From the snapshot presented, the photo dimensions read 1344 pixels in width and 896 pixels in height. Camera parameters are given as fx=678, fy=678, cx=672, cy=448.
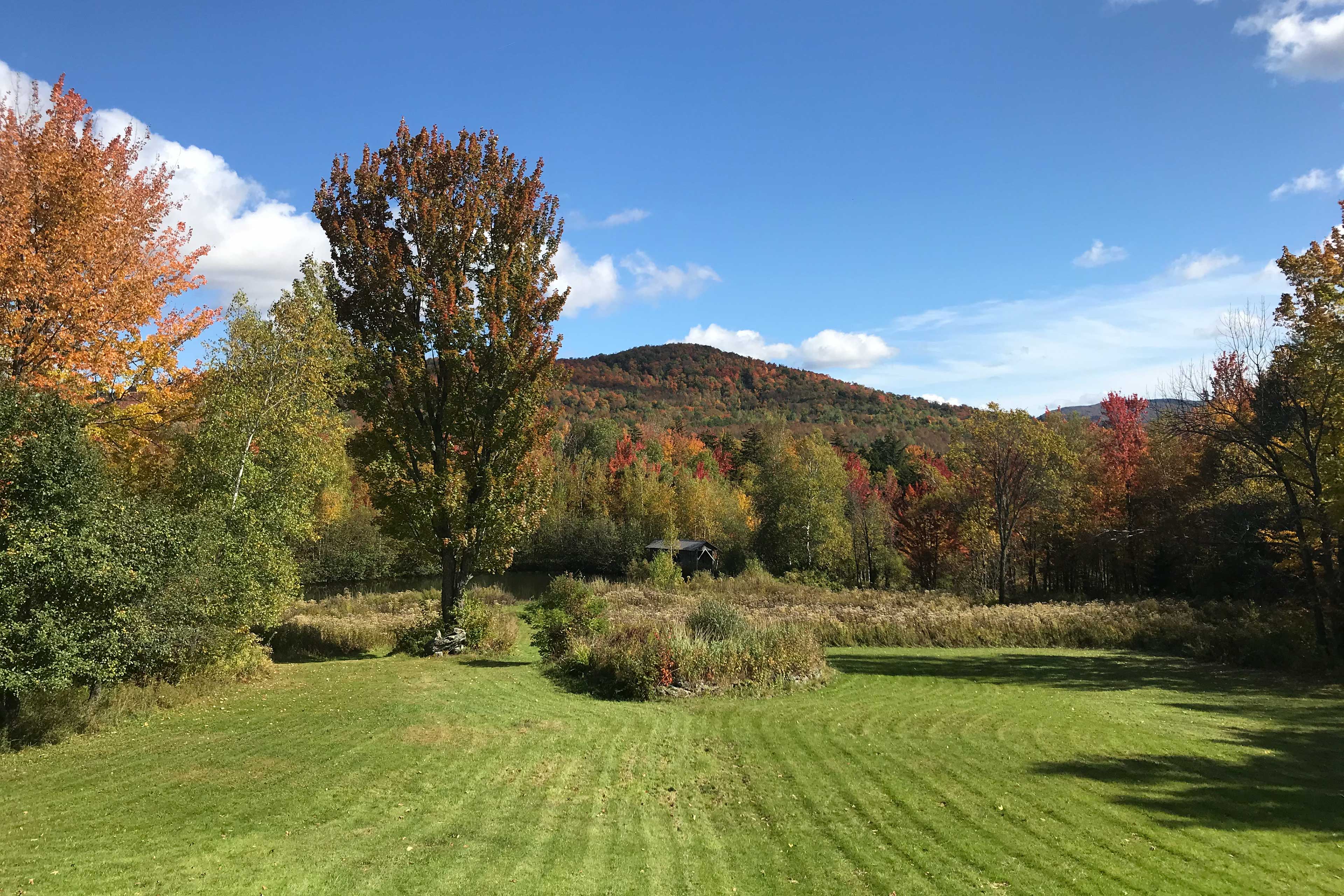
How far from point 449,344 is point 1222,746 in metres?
17.3

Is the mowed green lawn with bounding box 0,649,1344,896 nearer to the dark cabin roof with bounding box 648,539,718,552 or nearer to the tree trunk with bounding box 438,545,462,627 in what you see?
the tree trunk with bounding box 438,545,462,627

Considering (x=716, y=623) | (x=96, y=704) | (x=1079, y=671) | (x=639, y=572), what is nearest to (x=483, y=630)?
(x=716, y=623)

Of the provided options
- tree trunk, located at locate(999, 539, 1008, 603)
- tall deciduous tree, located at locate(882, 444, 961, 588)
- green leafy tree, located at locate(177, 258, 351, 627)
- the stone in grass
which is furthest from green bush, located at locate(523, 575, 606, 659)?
tall deciduous tree, located at locate(882, 444, 961, 588)

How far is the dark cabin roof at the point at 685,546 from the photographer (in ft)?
151

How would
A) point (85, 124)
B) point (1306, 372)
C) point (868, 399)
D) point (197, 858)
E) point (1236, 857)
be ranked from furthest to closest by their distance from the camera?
point (868, 399), point (1306, 372), point (85, 124), point (1236, 857), point (197, 858)

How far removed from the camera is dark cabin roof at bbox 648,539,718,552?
151 ft

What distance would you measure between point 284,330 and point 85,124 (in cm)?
547

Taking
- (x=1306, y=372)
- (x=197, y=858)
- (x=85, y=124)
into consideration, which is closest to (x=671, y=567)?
(x=1306, y=372)

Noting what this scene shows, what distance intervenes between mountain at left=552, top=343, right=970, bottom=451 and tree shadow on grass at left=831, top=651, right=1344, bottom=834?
73827 mm

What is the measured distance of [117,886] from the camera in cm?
540

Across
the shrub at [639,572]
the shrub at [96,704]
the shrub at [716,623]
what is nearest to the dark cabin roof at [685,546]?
the shrub at [639,572]

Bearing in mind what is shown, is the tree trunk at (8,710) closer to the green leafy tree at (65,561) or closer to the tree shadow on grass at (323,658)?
the green leafy tree at (65,561)

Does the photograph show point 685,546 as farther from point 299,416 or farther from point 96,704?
point 96,704

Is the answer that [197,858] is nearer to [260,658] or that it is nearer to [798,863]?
[798,863]
